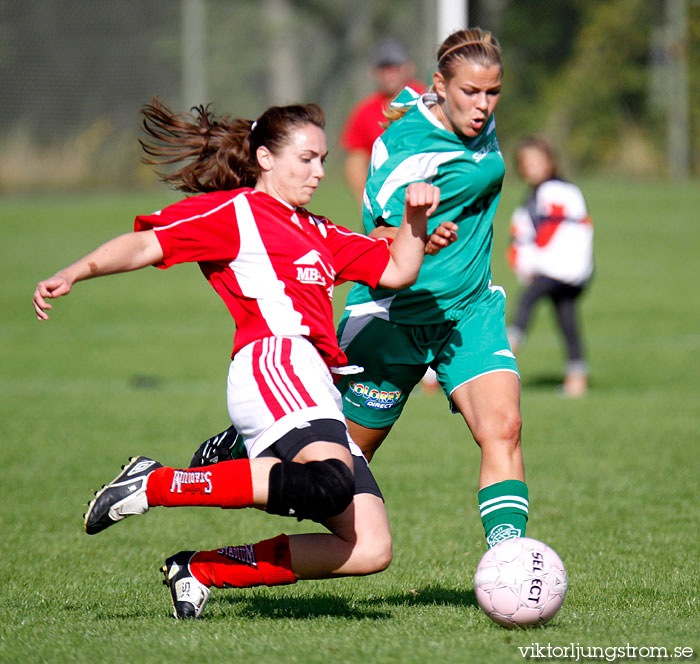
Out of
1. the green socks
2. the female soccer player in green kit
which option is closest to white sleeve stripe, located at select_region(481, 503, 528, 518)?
the green socks

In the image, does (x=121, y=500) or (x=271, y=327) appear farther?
(x=271, y=327)

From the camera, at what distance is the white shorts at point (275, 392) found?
12.3ft

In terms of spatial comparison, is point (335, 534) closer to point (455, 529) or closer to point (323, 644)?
point (323, 644)

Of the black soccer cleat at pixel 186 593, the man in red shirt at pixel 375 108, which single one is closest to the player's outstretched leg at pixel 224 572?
the black soccer cleat at pixel 186 593

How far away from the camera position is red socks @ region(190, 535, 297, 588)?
3.96 meters

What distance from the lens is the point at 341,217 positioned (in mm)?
21969

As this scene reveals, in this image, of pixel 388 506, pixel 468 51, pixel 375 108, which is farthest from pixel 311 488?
pixel 375 108

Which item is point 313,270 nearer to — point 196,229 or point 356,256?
point 356,256

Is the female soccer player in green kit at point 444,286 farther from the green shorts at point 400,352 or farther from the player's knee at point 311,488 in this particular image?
the player's knee at point 311,488

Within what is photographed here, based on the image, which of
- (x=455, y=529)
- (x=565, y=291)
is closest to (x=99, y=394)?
(x=565, y=291)

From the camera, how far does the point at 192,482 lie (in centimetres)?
371

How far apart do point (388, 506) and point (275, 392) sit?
2.76 metres

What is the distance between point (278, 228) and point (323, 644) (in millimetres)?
1466

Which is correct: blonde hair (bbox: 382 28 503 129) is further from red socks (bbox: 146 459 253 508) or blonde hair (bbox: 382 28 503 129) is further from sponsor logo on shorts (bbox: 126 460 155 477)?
sponsor logo on shorts (bbox: 126 460 155 477)
